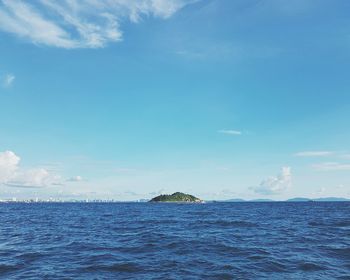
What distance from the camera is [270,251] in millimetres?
32250

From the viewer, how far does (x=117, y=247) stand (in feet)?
114

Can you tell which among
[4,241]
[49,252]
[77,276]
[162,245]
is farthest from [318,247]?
[4,241]

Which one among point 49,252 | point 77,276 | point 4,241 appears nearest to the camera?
point 77,276

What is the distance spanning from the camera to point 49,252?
32031 millimetres

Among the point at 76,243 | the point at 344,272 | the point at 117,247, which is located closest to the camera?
the point at 344,272

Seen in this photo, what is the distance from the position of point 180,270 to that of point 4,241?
2577 cm

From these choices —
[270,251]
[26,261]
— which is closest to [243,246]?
[270,251]

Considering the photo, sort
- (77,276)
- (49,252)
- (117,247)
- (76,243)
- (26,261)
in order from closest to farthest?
1. (77,276)
2. (26,261)
3. (49,252)
4. (117,247)
5. (76,243)

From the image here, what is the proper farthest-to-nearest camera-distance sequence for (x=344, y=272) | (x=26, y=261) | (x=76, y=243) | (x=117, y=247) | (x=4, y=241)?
(x=4, y=241) < (x=76, y=243) < (x=117, y=247) < (x=26, y=261) < (x=344, y=272)

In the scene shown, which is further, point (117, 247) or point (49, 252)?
point (117, 247)

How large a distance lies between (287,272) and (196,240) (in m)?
16.4

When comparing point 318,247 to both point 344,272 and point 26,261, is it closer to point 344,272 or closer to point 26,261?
point 344,272

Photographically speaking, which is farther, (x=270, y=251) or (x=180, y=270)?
(x=270, y=251)

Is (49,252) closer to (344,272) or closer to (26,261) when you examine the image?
(26,261)
